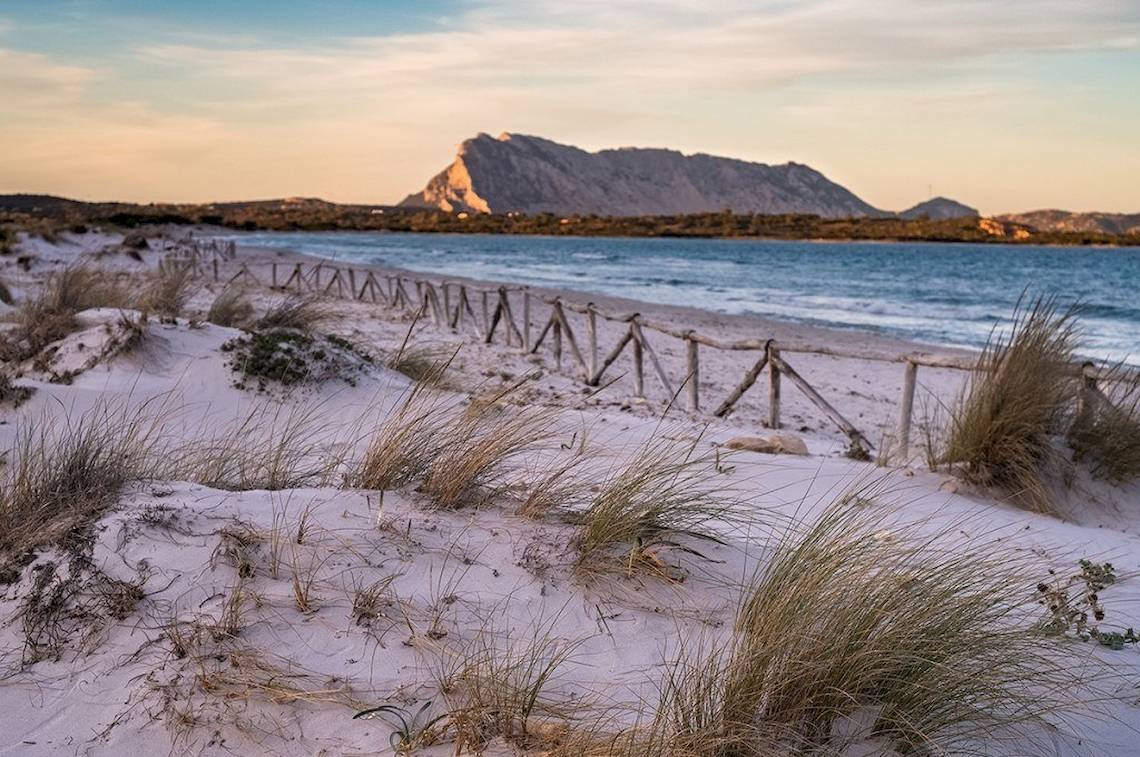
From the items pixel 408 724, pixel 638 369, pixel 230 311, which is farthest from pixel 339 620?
pixel 230 311

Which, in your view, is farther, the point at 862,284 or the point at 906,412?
the point at 862,284

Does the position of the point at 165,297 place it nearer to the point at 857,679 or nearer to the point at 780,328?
the point at 857,679

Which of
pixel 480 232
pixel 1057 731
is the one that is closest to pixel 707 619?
pixel 1057 731

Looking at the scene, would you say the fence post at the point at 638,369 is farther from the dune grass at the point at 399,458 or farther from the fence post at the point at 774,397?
the dune grass at the point at 399,458

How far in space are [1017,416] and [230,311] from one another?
342 inches

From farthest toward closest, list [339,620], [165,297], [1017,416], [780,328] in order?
[780,328] → [165,297] → [1017,416] → [339,620]

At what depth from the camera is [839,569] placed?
9.52 ft

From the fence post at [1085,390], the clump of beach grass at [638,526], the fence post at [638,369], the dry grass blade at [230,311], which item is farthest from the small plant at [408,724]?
the dry grass blade at [230,311]

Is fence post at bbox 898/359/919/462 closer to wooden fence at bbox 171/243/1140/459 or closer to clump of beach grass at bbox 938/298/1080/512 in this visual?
wooden fence at bbox 171/243/1140/459

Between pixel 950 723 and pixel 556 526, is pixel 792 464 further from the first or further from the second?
pixel 950 723

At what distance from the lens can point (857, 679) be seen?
8.44 feet

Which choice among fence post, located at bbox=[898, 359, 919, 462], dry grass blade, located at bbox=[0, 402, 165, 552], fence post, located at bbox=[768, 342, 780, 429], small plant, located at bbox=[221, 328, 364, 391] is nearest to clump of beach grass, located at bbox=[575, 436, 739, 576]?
dry grass blade, located at bbox=[0, 402, 165, 552]

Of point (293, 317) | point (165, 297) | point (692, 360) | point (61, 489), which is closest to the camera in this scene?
point (61, 489)

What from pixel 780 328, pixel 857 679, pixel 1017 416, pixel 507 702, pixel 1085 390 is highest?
pixel 1085 390
